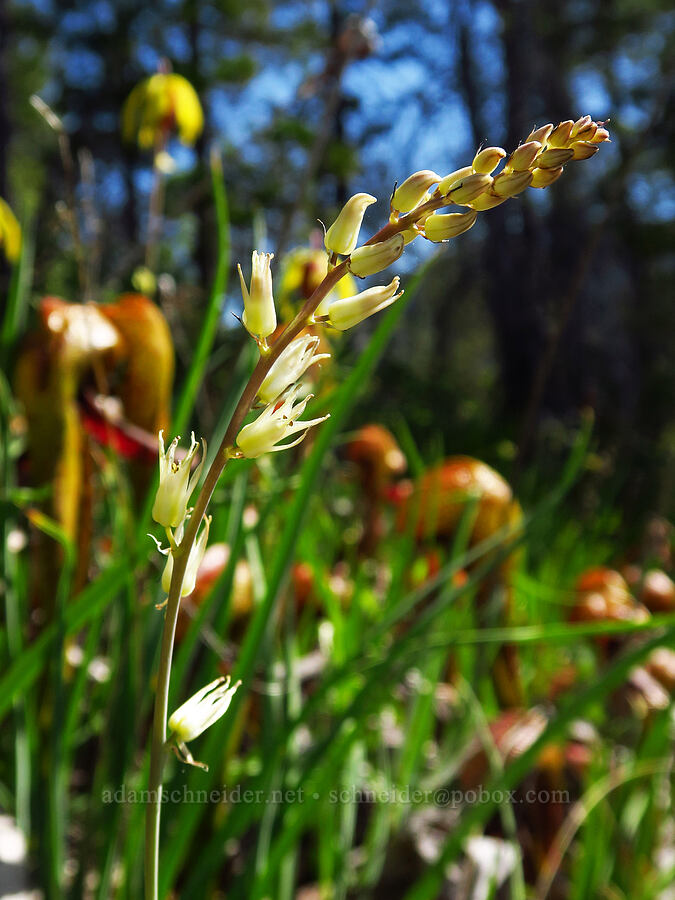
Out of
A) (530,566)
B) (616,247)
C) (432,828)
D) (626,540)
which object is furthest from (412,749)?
(616,247)

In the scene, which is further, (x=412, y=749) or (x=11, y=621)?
(x=412, y=749)

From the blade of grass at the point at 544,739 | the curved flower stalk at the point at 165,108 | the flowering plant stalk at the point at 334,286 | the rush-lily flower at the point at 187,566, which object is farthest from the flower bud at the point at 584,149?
the curved flower stalk at the point at 165,108

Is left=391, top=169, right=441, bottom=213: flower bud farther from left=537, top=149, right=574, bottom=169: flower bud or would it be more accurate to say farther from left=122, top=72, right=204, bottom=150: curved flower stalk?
left=122, top=72, right=204, bottom=150: curved flower stalk

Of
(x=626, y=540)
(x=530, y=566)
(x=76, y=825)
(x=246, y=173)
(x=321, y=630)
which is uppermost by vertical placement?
(x=246, y=173)

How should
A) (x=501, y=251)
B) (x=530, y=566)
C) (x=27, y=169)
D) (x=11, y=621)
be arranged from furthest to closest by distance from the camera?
(x=27, y=169) < (x=501, y=251) < (x=530, y=566) < (x=11, y=621)

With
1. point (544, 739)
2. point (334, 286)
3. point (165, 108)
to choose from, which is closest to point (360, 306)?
point (334, 286)

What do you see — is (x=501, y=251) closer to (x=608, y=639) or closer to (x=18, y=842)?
(x=608, y=639)

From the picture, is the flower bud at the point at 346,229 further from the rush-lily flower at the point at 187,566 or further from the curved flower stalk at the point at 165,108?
the curved flower stalk at the point at 165,108

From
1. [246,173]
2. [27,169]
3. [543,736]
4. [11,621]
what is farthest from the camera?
[27,169]

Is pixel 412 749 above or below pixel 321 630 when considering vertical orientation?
below
